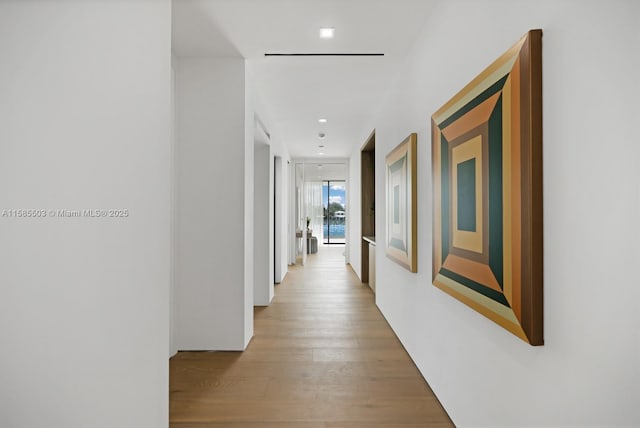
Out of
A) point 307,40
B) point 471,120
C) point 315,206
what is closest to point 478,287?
point 471,120

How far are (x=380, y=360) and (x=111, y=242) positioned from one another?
2.32m

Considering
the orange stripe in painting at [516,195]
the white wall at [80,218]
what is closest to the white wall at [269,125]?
the white wall at [80,218]

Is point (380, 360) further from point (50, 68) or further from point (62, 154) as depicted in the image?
point (50, 68)

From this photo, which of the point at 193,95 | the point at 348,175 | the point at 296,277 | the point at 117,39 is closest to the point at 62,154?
the point at 117,39

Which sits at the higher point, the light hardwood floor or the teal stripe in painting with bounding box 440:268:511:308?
the teal stripe in painting with bounding box 440:268:511:308

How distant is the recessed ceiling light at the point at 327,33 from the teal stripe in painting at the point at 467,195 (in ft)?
5.14

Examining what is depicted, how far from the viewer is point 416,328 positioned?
2.90 meters

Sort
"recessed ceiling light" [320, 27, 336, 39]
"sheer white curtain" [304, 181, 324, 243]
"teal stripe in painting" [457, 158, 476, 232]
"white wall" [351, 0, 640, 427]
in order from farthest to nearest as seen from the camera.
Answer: "sheer white curtain" [304, 181, 324, 243]
"recessed ceiling light" [320, 27, 336, 39]
"teal stripe in painting" [457, 158, 476, 232]
"white wall" [351, 0, 640, 427]

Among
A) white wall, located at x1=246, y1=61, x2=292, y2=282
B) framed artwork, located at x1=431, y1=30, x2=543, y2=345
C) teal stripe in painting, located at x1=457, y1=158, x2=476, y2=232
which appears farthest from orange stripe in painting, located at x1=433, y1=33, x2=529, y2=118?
white wall, located at x1=246, y1=61, x2=292, y2=282

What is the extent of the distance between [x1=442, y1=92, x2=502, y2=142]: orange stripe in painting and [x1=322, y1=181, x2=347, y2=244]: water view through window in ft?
44.1

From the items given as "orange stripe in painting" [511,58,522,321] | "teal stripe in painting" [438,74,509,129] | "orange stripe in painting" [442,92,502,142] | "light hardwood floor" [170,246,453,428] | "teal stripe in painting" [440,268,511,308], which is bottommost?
"light hardwood floor" [170,246,453,428]

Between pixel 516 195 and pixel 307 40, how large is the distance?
225 centimetres

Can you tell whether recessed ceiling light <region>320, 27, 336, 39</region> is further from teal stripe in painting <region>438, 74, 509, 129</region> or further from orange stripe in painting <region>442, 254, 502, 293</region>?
orange stripe in painting <region>442, 254, 502, 293</region>

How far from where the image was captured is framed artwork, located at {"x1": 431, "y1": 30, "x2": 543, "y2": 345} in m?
1.21
